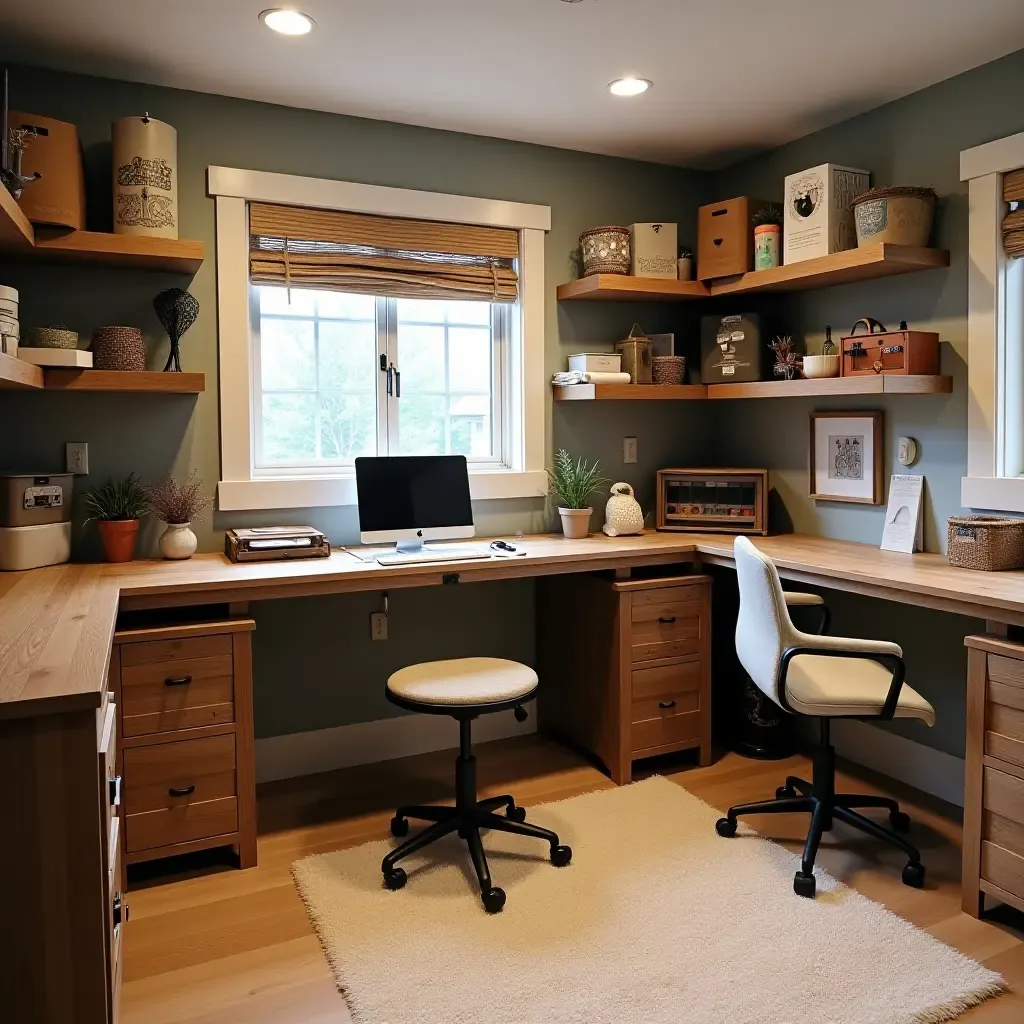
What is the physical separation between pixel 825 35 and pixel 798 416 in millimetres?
1435

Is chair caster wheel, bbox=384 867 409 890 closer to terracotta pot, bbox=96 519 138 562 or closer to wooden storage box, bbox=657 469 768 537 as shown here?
terracotta pot, bbox=96 519 138 562

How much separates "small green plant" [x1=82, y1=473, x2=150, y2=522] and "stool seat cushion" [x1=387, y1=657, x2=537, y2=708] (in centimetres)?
109

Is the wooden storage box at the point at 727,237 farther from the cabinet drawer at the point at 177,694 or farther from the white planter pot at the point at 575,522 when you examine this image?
the cabinet drawer at the point at 177,694

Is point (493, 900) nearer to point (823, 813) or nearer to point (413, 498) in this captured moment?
point (823, 813)

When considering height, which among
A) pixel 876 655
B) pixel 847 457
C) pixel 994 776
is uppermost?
pixel 847 457

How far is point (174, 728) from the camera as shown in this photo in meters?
2.50

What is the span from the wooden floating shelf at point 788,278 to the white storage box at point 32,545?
2.09 m

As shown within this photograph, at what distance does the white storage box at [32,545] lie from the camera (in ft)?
8.65

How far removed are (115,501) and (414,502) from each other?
994mm

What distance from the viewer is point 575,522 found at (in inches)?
137

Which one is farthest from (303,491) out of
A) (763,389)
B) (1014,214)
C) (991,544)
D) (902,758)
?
(1014,214)

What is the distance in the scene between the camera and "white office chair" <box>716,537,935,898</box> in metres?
2.40

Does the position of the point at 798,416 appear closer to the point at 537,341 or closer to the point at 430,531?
the point at 537,341

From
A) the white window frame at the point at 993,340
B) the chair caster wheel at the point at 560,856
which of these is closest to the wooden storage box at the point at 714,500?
the white window frame at the point at 993,340
